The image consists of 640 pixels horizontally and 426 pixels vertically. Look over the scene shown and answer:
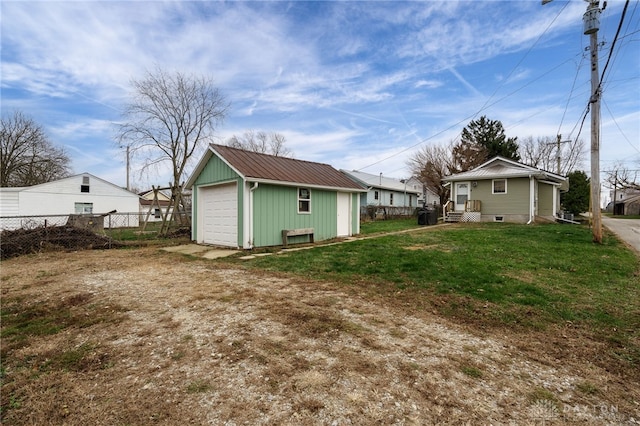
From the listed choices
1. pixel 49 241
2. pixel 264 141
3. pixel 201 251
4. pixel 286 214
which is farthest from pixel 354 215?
pixel 264 141

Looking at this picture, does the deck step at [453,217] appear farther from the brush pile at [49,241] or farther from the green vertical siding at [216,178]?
the brush pile at [49,241]

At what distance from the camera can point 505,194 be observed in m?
18.4

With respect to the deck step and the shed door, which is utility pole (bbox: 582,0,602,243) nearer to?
the shed door

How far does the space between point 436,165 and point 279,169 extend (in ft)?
73.6

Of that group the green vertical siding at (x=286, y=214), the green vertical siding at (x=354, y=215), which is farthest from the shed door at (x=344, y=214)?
the green vertical siding at (x=286, y=214)

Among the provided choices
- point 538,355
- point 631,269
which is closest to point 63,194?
point 538,355

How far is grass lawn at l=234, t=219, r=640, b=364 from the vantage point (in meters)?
4.22

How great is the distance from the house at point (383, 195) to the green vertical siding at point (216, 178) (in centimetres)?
1570

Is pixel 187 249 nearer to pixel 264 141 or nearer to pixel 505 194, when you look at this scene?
pixel 505 194

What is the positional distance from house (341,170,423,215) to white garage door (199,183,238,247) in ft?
51.4

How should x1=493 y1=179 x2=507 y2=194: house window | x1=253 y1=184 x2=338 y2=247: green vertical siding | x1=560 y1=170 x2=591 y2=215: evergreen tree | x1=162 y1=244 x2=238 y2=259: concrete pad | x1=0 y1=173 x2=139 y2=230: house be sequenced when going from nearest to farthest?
x1=162 y1=244 x2=238 y2=259: concrete pad, x1=253 y1=184 x2=338 y2=247: green vertical siding, x1=493 y1=179 x2=507 y2=194: house window, x1=0 y1=173 x2=139 y2=230: house, x1=560 y1=170 x2=591 y2=215: evergreen tree

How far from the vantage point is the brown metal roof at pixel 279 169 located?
10.6 meters

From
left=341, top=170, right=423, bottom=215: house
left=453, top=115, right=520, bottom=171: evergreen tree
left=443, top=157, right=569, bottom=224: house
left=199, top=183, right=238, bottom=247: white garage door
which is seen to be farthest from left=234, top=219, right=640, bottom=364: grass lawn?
left=453, top=115, right=520, bottom=171: evergreen tree

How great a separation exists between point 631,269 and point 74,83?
18.1m
